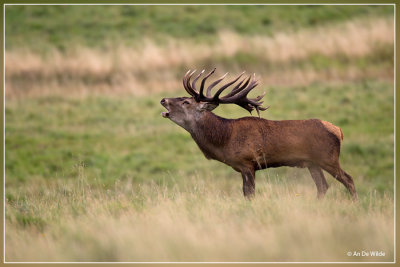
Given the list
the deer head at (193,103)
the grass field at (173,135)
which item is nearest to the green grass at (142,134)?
the grass field at (173,135)

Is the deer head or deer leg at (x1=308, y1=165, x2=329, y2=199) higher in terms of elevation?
the deer head

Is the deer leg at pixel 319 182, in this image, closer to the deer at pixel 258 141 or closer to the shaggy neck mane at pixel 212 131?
the deer at pixel 258 141

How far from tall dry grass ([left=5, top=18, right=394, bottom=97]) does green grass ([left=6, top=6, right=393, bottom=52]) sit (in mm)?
1241

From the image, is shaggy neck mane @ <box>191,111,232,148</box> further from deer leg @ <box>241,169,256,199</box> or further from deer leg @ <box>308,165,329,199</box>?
deer leg @ <box>308,165,329,199</box>

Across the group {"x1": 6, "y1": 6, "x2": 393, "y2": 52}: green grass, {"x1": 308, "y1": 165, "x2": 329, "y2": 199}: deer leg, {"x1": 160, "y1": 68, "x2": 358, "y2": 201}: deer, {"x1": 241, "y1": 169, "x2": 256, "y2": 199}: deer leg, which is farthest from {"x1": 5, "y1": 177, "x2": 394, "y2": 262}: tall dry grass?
{"x1": 6, "y1": 6, "x2": 393, "y2": 52}: green grass

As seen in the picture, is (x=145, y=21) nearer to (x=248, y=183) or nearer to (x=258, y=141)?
(x=258, y=141)

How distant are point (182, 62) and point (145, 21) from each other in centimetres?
565

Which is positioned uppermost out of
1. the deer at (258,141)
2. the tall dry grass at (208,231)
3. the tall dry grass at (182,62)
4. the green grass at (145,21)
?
the green grass at (145,21)

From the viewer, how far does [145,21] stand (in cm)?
2669

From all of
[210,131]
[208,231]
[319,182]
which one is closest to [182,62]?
[210,131]

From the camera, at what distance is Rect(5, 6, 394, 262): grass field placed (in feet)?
24.7

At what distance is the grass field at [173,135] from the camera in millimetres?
7520

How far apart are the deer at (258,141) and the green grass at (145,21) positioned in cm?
1413

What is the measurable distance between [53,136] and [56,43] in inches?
301
